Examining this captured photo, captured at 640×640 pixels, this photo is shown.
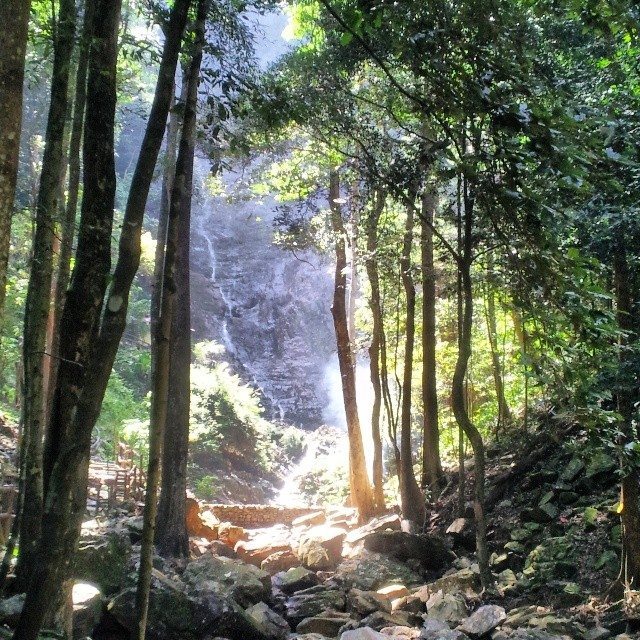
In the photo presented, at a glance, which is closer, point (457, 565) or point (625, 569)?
point (625, 569)

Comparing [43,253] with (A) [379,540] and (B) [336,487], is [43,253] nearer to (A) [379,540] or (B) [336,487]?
(A) [379,540]

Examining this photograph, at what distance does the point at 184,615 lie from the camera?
568cm

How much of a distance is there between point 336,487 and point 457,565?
1259 centimetres

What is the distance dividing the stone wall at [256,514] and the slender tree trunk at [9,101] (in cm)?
1333

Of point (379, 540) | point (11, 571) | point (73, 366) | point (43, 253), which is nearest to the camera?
point (73, 366)

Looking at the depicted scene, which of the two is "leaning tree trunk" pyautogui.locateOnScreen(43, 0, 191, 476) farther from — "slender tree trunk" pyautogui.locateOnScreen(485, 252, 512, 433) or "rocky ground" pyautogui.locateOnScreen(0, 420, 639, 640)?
"slender tree trunk" pyautogui.locateOnScreen(485, 252, 512, 433)

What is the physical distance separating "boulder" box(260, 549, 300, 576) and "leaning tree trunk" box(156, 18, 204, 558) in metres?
1.59

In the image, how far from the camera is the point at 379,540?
9594 mm

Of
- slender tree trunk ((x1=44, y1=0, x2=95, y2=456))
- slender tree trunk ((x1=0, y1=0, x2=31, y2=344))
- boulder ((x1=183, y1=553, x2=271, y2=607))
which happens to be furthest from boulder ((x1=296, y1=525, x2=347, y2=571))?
slender tree trunk ((x1=0, y1=0, x2=31, y2=344))

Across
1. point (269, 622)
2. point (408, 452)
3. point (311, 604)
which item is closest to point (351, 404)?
point (408, 452)

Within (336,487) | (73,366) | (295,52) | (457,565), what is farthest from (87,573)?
(336,487)

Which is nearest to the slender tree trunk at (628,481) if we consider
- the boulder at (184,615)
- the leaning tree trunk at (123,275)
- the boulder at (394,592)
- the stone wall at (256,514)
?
the boulder at (394,592)

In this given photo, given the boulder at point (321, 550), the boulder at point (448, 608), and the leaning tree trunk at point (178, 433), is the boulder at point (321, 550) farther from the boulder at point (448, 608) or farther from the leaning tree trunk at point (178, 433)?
the boulder at point (448, 608)

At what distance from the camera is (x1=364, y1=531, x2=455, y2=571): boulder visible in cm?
918
